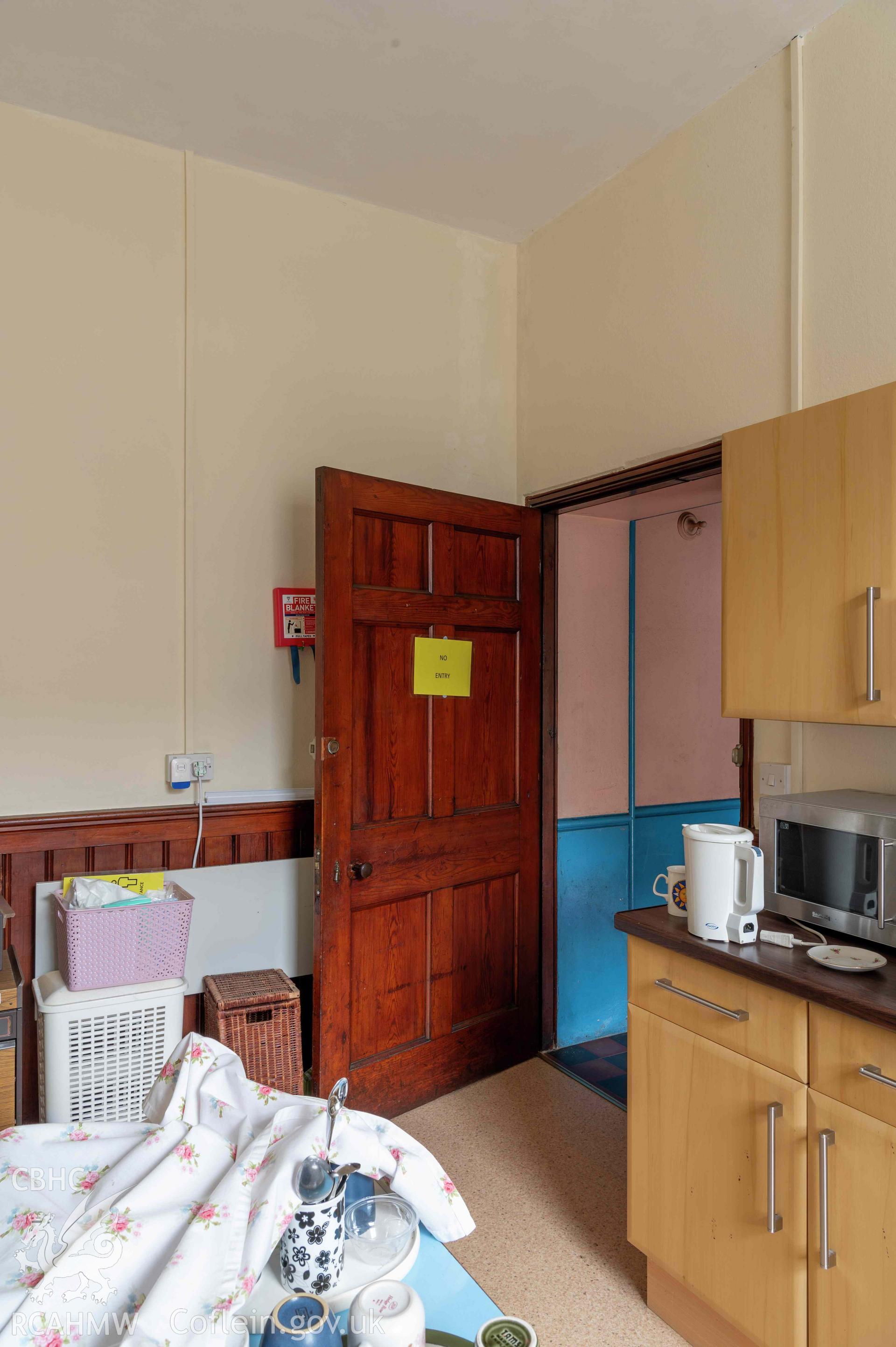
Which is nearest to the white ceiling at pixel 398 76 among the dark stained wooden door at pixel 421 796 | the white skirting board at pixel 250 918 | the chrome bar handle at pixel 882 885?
the dark stained wooden door at pixel 421 796

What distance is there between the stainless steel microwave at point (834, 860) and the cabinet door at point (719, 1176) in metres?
0.35

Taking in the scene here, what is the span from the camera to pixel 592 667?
3.56m

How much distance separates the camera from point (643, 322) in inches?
112

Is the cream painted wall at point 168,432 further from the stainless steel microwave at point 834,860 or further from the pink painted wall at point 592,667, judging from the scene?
the stainless steel microwave at point 834,860

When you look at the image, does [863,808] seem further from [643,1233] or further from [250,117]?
[250,117]

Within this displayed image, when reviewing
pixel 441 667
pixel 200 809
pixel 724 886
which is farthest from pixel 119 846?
pixel 724 886

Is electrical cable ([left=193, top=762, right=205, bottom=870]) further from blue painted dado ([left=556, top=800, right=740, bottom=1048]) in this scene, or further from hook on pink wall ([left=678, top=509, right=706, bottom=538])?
hook on pink wall ([left=678, top=509, right=706, bottom=538])

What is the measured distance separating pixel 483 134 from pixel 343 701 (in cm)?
188

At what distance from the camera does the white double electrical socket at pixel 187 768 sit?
2.78 metres

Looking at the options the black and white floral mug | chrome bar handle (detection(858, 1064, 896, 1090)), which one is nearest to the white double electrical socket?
the black and white floral mug

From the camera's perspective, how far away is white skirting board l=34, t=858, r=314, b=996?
9.14ft

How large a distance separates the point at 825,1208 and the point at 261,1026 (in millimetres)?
1643

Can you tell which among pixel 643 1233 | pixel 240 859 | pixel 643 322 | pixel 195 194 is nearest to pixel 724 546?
pixel 643 322

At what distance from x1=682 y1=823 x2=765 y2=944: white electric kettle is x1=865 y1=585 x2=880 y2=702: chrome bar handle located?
41 cm
